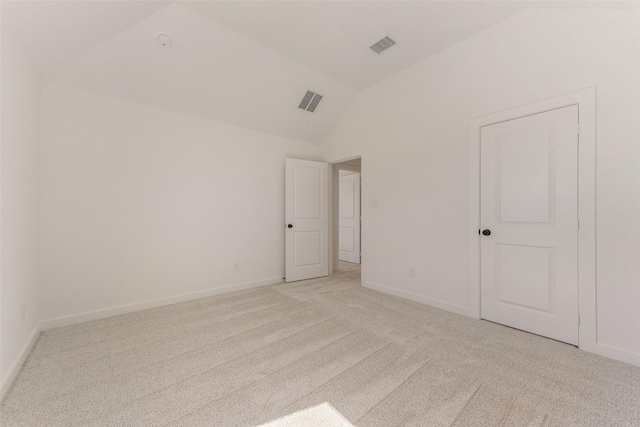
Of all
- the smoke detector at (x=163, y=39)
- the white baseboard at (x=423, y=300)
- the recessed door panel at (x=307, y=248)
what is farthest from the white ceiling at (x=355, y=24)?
the white baseboard at (x=423, y=300)

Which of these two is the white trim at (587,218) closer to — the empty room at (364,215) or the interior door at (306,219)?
the empty room at (364,215)

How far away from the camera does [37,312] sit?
2438 millimetres

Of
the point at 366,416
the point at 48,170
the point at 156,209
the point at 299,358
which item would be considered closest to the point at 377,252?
the point at 299,358

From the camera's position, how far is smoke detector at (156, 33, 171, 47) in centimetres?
246

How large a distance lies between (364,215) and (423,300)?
55.6 inches

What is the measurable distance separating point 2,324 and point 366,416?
7.56 ft

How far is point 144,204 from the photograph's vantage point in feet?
10.1

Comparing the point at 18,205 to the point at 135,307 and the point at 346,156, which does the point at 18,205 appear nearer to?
the point at 135,307

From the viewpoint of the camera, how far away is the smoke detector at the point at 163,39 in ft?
8.07

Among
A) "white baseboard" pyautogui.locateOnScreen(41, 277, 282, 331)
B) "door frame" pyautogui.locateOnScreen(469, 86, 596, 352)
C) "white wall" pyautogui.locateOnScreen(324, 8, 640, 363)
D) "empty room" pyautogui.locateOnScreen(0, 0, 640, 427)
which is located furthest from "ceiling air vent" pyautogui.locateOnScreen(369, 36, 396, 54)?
"white baseboard" pyautogui.locateOnScreen(41, 277, 282, 331)

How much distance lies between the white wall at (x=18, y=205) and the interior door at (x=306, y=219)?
2.76 meters

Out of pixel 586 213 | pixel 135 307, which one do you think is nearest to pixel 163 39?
pixel 135 307

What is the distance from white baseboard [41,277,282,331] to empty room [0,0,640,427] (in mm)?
18

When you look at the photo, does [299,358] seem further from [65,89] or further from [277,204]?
[65,89]
